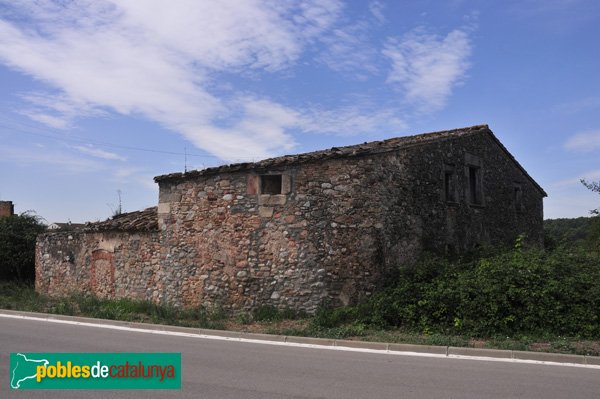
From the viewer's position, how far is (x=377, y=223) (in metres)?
12.5

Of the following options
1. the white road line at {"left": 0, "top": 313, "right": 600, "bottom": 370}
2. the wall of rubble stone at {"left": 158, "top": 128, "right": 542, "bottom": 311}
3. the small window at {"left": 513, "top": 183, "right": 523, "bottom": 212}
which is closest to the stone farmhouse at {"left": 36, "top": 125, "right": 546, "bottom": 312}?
the wall of rubble stone at {"left": 158, "top": 128, "right": 542, "bottom": 311}

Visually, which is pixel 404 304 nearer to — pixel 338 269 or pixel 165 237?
pixel 338 269

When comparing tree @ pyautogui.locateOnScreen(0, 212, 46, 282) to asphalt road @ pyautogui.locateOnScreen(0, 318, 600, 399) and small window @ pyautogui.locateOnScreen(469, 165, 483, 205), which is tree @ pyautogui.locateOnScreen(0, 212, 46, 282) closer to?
asphalt road @ pyautogui.locateOnScreen(0, 318, 600, 399)

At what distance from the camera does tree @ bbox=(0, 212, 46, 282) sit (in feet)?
69.7

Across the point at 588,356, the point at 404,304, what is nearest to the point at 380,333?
the point at 404,304

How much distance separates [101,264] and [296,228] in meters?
7.65

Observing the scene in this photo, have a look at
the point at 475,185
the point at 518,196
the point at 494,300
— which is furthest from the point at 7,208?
the point at 494,300

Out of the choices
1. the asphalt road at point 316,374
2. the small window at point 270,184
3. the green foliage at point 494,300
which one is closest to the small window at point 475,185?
the green foliage at point 494,300

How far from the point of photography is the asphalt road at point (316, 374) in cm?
617

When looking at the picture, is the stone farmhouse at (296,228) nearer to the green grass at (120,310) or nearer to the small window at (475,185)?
the small window at (475,185)

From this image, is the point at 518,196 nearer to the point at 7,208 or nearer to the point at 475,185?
the point at 475,185

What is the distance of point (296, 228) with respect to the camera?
12.6 metres

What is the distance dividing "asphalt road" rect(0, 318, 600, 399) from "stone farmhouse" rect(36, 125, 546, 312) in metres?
3.19

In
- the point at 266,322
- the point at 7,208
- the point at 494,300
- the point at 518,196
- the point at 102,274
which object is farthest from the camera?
the point at 7,208
